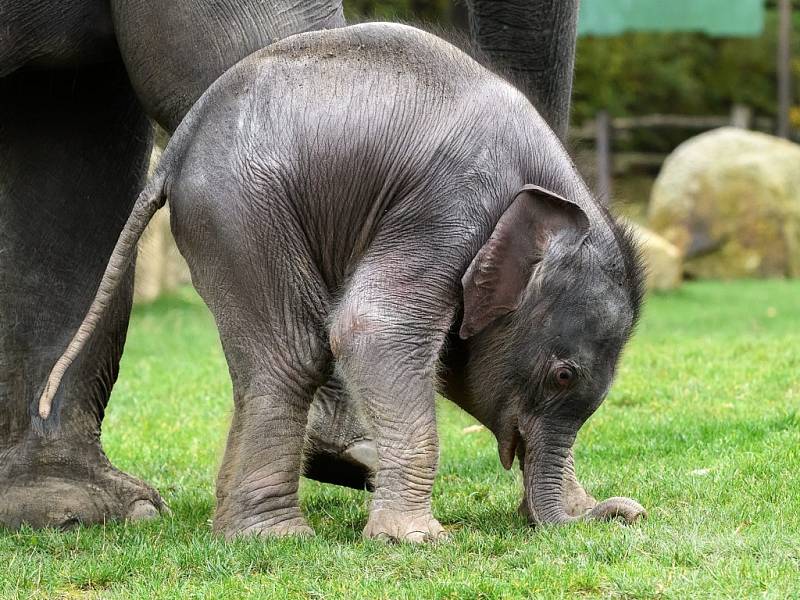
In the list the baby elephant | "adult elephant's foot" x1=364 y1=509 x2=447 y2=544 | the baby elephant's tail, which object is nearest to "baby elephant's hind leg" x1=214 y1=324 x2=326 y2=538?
the baby elephant

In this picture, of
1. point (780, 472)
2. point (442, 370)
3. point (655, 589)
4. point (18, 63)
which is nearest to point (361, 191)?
point (442, 370)

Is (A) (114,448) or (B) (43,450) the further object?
(A) (114,448)

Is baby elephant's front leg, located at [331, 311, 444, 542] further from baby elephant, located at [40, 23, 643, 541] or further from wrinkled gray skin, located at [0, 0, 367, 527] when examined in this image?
wrinkled gray skin, located at [0, 0, 367, 527]

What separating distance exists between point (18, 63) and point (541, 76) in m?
2.04

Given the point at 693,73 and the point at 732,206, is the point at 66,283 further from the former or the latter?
the point at 693,73

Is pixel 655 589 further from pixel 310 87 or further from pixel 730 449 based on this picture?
pixel 730 449

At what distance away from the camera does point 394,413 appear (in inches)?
164

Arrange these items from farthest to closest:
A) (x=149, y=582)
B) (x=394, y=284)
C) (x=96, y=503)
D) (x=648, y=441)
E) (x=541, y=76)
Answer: (x=648, y=441), (x=541, y=76), (x=96, y=503), (x=394, y=284), (x=149, y=582)

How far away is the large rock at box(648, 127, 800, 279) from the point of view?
62.7 feet

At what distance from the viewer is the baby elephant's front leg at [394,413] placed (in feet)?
13.7

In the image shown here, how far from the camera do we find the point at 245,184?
4.26 m

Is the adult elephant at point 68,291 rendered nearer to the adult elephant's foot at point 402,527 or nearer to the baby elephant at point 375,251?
the baby elephant at point 375,251

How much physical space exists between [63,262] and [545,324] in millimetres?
1883

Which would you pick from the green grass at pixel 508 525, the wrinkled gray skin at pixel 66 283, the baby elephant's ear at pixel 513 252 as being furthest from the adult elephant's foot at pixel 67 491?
the baby elephant's ear at pixel 513 252
